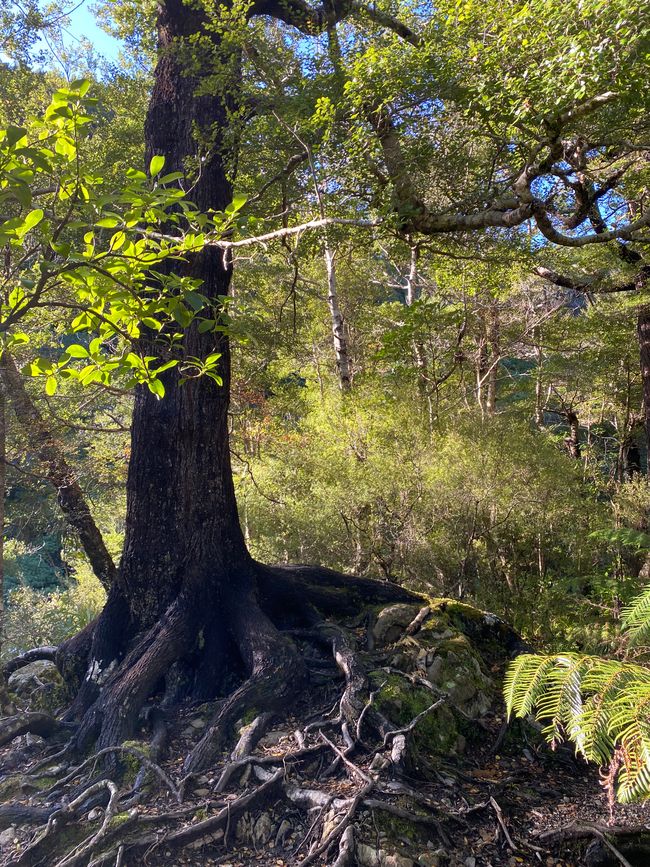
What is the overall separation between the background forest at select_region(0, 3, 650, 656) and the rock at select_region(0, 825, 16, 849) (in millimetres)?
2564

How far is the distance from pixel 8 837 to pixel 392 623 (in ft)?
7.86

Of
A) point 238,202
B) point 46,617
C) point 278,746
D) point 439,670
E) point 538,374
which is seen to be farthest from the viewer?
point 538,374

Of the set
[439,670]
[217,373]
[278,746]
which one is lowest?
[278,746]

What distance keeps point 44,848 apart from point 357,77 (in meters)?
4.25

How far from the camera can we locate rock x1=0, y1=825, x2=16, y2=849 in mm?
2496

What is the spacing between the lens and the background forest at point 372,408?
388 centimetres

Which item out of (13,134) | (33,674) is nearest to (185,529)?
Answer: (33,674)

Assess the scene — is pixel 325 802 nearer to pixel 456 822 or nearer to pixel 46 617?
pixel 456 822

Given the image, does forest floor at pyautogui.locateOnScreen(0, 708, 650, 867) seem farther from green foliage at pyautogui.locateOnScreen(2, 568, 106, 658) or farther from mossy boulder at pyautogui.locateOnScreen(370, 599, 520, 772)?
green foliage at pyautogui.locateOnScreen(2, 568, 106, 658)

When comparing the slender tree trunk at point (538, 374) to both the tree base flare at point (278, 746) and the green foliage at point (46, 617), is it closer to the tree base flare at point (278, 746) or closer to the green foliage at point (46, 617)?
the tree base flare at point (278, 746)

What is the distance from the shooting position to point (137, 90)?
5.72m

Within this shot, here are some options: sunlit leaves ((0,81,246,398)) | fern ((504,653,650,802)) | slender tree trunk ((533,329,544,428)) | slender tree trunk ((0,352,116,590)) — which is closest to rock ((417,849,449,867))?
fern ((504,653,650,802))

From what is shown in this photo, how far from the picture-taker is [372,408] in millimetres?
7773

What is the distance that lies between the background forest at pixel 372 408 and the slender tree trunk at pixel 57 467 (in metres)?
0.11
